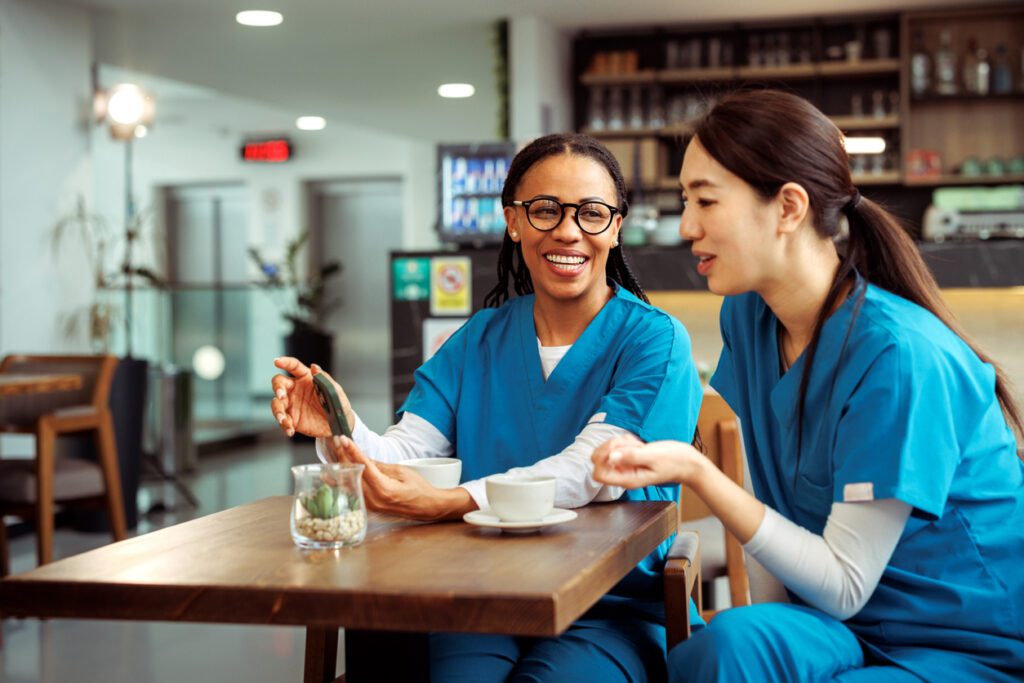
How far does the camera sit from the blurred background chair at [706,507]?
2568 millimetres

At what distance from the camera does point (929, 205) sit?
22.5ft

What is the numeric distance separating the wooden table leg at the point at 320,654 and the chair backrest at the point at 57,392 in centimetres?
295

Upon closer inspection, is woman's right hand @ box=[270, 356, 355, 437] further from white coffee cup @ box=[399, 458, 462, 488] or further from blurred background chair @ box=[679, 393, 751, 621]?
blurred background chair @ box=[679, 393, 751, 621]

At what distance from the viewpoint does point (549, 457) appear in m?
1.78

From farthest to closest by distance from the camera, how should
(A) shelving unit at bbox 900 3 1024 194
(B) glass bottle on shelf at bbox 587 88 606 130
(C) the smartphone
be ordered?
(B) glass bottle on shelf at bbox 587 88 606 130 < (A) shelving unit at bbox 900 3 1024 194 < (C) the smartphone

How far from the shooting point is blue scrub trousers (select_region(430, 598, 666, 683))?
1.63 metres

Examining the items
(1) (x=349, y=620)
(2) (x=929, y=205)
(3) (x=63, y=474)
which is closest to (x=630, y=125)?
(2) (x=929, y=205)

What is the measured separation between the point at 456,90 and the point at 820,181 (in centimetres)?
789

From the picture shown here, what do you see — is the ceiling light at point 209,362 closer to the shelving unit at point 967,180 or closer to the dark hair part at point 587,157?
the shelving unit at point 967,180

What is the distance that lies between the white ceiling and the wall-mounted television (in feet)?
4.12

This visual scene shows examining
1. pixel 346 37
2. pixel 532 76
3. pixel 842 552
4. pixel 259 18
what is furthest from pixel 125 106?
pixel 842 552

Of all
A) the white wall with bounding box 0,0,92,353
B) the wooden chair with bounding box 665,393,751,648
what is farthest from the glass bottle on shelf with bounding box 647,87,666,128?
the wooden chair with bounding box 665,393,751,648

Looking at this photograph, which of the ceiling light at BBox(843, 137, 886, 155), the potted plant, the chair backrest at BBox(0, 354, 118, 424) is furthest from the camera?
the potted plant

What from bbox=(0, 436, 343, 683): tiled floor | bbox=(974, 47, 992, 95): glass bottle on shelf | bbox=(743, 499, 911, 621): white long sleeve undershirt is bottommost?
bbox=(0, 436, 343, 683): tiled floor
